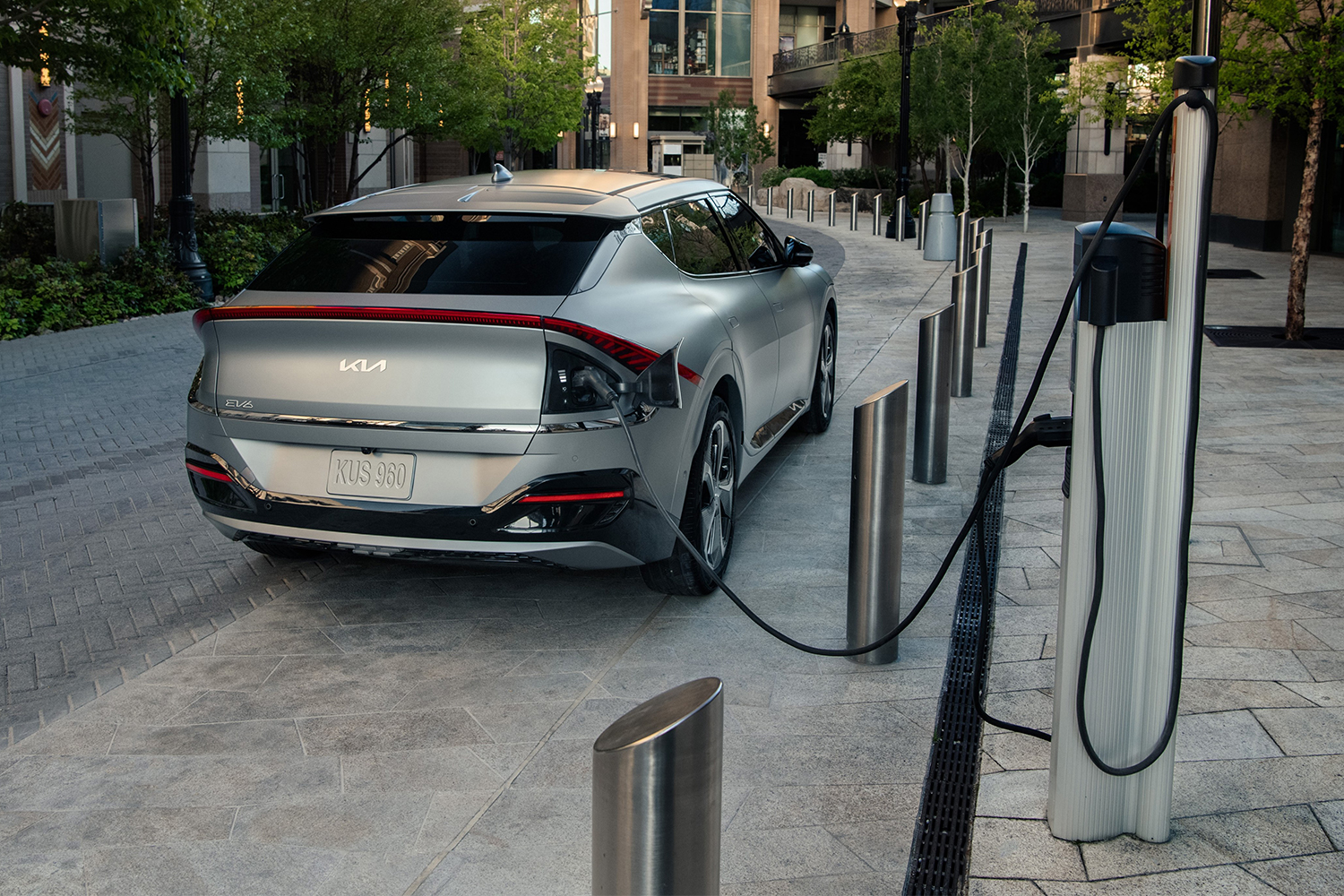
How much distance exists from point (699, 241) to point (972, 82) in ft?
95.3

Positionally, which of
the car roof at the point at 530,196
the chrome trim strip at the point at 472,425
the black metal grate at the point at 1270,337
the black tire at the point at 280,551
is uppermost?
the car roof at the point at 530,196

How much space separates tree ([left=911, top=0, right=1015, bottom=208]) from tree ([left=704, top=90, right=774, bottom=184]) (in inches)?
991

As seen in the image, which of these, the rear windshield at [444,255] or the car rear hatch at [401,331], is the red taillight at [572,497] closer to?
the car rear hatch at [401,331]

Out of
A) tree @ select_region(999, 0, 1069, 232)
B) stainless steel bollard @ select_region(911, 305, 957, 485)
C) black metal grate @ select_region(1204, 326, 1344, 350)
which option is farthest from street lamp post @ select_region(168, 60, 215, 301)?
tree @ select_region(999, 0, 1069, 232)

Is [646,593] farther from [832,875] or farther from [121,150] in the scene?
[121,150]

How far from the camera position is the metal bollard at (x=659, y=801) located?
185 cm

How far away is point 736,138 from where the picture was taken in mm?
60312

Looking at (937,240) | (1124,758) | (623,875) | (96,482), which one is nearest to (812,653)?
(1124,758)

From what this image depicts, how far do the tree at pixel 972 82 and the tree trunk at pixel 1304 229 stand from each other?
19.9 meters

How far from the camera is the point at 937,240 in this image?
23109mm

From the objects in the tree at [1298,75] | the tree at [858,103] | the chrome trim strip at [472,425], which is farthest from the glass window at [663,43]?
the chrome trim strip at [472,425]

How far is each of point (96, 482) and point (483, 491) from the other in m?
3.89

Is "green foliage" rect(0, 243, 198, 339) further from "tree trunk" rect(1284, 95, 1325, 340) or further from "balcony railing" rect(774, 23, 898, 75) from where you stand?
"balcony railing" rect(774, 23, 898, 75)

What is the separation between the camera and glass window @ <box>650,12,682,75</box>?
7212cm
